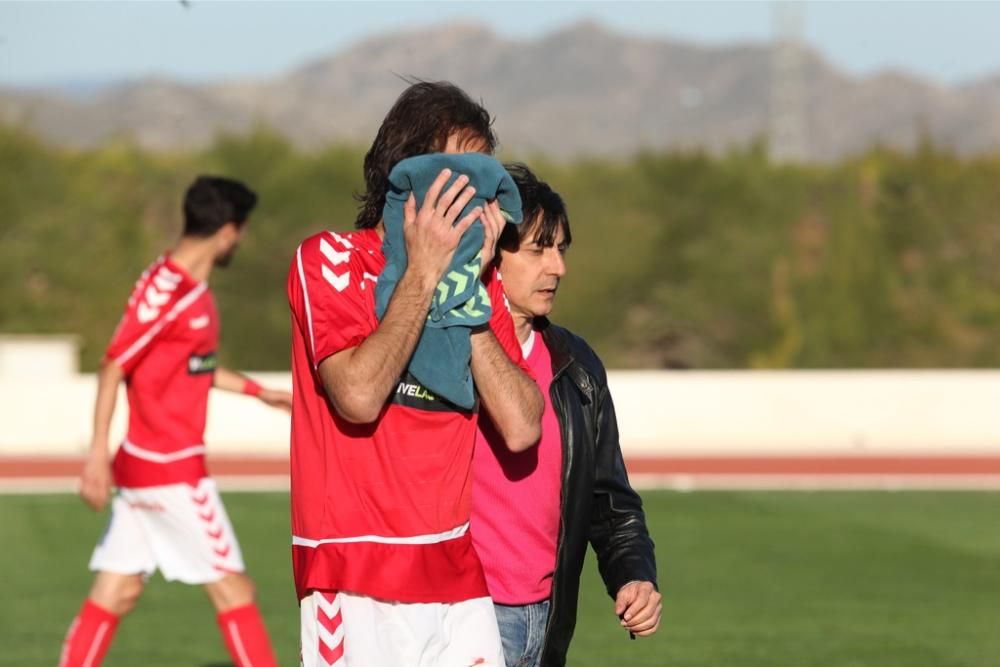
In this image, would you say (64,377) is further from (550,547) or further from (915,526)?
(550,547)

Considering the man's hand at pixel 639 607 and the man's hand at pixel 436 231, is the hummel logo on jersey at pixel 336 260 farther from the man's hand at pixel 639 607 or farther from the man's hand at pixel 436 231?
the man's hand at pixel 639 607

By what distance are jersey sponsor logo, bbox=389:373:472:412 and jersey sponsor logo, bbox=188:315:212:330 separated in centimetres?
338

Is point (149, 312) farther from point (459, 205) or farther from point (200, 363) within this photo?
point (459, 205)

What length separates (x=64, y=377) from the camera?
21641 mm

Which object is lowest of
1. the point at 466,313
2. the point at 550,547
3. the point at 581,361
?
the point at 550,547

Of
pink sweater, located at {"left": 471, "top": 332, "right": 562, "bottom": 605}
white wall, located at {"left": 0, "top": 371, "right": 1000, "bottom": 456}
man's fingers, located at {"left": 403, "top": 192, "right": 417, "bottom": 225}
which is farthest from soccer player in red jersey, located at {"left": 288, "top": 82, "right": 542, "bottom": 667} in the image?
white wall, located at {"left": 0, "top": 371, "right": 1000, "bottom": 456}

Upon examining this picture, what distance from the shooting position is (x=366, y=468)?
11.7 ft

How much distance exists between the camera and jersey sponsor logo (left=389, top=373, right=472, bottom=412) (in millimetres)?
3553

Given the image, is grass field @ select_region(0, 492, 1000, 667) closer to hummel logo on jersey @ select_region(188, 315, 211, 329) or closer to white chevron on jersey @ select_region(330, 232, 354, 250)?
hummel logo on jersey @ select_region(188, 315, 211, 329)

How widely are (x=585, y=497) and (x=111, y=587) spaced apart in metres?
3.09

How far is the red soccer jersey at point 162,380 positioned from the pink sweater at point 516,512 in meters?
2.81

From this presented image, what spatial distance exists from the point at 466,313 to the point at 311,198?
23.5 metres

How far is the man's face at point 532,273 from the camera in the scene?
4.20 m

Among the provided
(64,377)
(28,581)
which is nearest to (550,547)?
A: (28,581)
